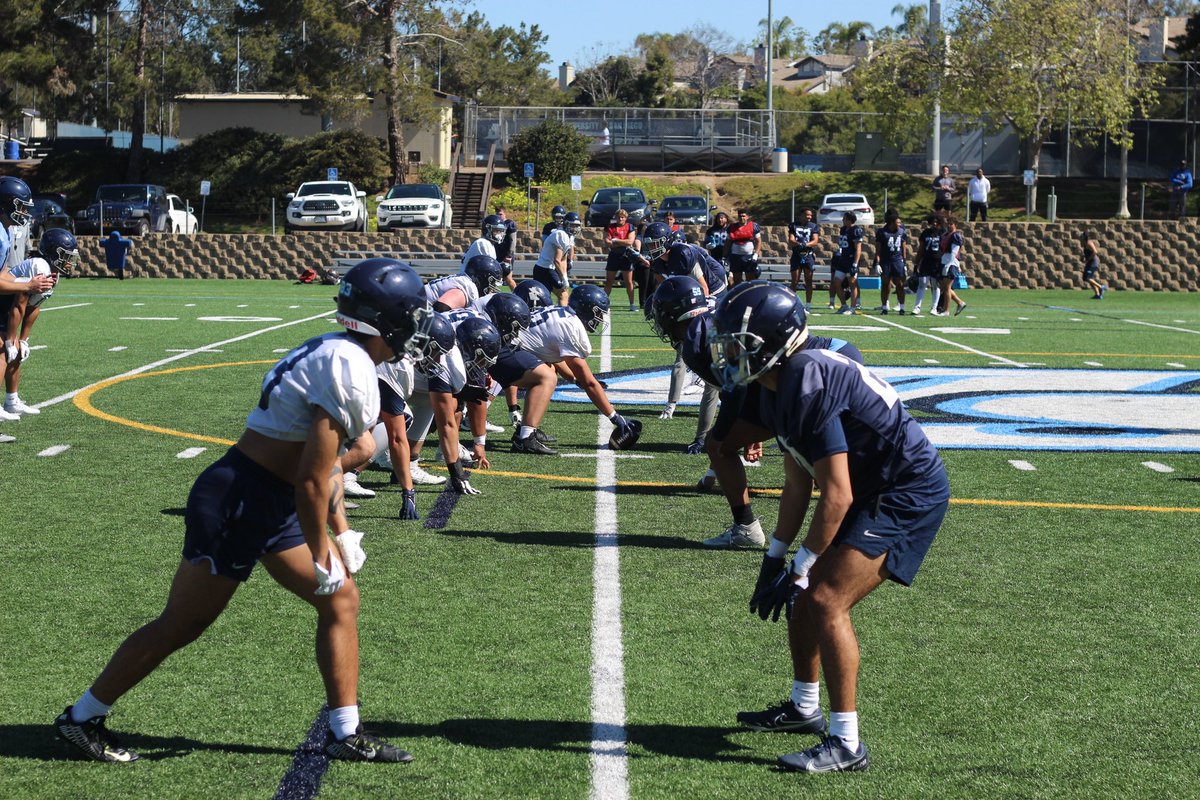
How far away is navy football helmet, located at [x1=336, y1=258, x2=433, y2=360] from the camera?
4.64m

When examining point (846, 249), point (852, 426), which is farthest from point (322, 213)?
point (852, 426)

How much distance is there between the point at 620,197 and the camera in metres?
42.4

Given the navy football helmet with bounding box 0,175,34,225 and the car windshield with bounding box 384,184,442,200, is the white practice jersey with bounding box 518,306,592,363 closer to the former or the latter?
the navy football helmet with bounding box 0,175,34,225

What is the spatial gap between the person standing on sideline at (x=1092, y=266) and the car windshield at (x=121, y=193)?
2764 centimetres

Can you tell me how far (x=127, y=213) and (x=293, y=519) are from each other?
41.0m

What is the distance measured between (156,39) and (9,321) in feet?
201

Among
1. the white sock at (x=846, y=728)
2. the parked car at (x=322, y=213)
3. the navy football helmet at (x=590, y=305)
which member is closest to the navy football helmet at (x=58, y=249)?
the navy football helmet at (x=590, y=305)

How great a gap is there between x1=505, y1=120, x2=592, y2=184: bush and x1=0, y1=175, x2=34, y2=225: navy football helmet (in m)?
41.6

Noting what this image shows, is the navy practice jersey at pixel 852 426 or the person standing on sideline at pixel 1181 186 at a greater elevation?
the person standing on sideline at pixel 1181 186

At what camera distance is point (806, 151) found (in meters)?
75.4

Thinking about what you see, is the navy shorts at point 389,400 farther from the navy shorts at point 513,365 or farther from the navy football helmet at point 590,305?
the navy football helmet at point 590,305

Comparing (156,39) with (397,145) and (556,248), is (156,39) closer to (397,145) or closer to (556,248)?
(397,145)

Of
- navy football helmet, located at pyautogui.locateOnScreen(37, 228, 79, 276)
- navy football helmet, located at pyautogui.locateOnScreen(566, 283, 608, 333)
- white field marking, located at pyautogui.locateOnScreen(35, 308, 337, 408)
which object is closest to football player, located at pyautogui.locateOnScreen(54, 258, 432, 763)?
navy football helmet, located at pyautogui.locateOnScreen(566, 283, 608, 333)

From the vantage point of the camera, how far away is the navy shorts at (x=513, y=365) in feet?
37.3
